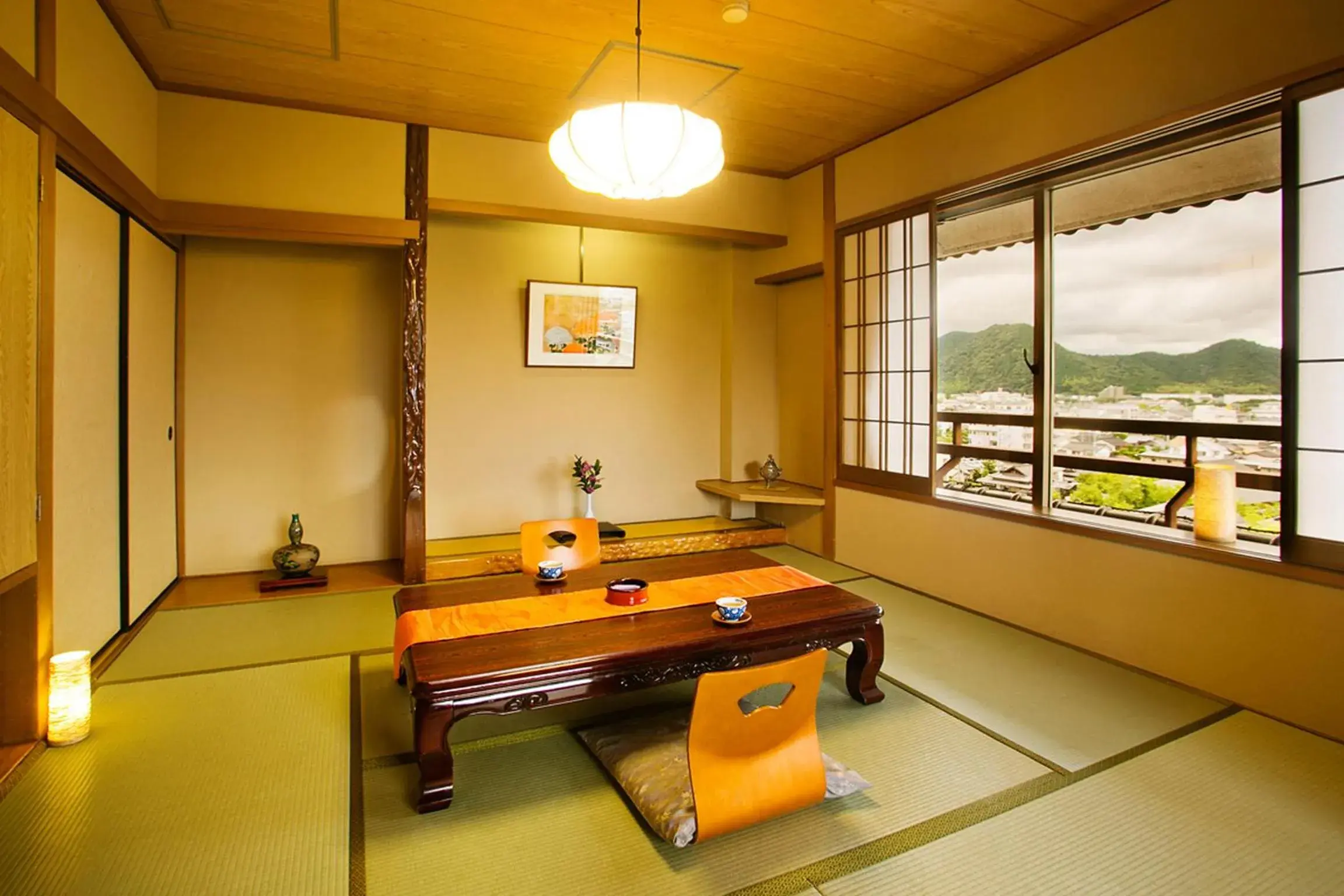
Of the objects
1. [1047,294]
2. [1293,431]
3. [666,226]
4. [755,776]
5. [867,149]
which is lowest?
[755,776]

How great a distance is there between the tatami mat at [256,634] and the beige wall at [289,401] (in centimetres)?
79

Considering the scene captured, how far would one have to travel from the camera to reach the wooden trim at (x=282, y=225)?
382 centimetres

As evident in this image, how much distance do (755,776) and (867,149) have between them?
4090 millimetres

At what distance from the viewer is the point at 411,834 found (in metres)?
1.92

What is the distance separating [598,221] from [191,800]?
3919 millimetres

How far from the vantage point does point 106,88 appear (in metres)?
3.03

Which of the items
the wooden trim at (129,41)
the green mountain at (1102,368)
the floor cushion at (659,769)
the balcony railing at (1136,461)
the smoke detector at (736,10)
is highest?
the wooden trim at (129,41)

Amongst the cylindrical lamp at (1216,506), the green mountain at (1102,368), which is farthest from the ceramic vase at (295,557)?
the cylindrical lamp at (1216,506)

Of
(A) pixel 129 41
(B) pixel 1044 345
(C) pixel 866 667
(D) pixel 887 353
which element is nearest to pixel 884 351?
(D) pixel 887 353

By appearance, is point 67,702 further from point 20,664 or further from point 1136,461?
point 1136,461

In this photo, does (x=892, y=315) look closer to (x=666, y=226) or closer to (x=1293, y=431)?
(x=666, y=226)

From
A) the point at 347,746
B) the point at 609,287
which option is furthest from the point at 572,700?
the point at 609,287

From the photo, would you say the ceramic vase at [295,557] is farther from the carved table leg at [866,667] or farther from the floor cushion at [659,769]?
the carved table leg at [866,667]

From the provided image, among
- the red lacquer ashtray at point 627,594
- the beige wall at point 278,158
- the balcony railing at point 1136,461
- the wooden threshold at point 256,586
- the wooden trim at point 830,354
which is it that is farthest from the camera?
the wooden trim at point 830,354
